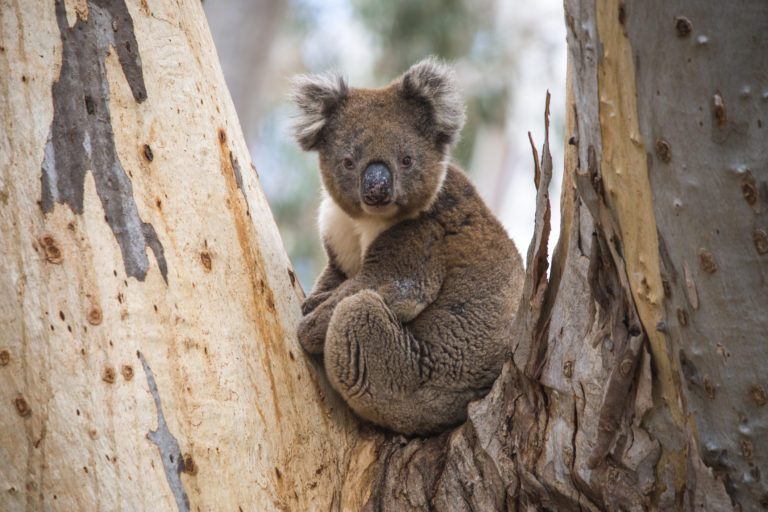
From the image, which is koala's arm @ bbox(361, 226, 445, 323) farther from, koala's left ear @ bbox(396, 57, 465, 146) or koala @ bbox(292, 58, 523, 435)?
koala's left ear @ bbox(396, 57, 465, 146)

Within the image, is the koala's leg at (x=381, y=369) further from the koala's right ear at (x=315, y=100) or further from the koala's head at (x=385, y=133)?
the koala's right ear at (x=315, y=100)

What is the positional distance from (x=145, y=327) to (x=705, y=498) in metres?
2.09

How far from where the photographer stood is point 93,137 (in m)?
2.93

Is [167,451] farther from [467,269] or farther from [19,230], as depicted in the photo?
[467,269]

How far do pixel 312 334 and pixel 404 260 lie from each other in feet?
2.48

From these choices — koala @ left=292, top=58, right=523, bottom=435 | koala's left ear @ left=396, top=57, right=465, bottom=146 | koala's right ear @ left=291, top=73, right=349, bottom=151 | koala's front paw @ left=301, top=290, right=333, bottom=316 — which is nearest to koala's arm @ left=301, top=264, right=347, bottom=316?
koala @ left=292, top=58, right=523, bottom=435

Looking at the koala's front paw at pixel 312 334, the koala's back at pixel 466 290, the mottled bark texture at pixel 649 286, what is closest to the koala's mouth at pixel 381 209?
the koala's back at pixel 466 290

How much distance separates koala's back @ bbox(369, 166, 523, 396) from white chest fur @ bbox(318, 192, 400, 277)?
0.55ft

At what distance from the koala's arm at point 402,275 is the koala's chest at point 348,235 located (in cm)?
21

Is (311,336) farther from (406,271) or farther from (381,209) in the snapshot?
(381,209)

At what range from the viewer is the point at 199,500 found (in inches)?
108

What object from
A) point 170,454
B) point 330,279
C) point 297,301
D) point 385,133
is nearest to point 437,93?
point 385,133

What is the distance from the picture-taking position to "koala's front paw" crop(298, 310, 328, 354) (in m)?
3.45

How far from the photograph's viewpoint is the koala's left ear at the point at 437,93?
429cm
